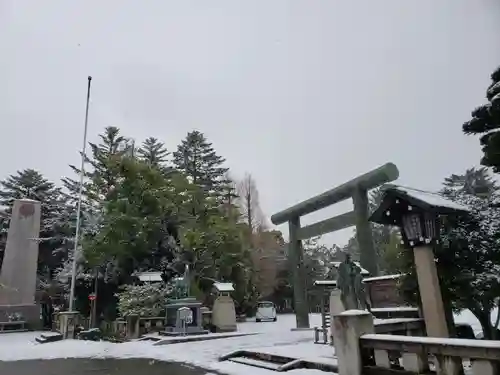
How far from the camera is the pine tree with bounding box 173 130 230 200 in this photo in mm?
34000

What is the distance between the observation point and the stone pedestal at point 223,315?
672 inches

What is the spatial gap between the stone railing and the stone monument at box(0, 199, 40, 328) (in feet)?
72.5

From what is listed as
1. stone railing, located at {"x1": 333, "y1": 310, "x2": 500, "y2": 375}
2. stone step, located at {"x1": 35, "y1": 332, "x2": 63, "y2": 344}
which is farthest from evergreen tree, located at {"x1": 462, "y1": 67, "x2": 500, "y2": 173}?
stone step, located at {"x1": 35, "y1": 332, "x2": 63, "y2": 344}

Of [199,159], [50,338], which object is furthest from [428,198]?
[199,159]

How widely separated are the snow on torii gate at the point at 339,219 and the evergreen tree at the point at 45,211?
17.3 m

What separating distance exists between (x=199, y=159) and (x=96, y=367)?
2627 centimetres

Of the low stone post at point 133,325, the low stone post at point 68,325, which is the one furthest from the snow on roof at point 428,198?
the low stone post at point 68,325

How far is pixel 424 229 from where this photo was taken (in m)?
6.13

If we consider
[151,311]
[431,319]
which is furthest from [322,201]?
[431,319]

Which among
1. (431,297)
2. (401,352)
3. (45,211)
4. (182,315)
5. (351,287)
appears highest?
(45,211)

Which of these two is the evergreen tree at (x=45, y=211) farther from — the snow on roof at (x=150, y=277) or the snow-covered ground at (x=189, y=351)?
the snow-covered ground at (x=189, y=351)

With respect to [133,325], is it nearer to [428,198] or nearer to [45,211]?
[428,198]

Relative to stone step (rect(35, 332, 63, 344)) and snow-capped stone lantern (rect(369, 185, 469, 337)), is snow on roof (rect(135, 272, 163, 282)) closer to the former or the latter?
stone step (rect(35, 332, 63, 344))

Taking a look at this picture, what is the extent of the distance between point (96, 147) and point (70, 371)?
25.7 m
